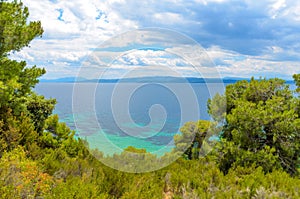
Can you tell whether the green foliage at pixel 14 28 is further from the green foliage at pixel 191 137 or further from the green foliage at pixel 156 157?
the green foliage at pixel 191 137

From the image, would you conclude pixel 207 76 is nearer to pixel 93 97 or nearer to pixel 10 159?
pixel 93 97

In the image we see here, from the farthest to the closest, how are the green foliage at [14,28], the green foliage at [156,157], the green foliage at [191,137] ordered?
the green foliage at [191,137]
the green foliage at [14,28]
the green foliage at [156,157]

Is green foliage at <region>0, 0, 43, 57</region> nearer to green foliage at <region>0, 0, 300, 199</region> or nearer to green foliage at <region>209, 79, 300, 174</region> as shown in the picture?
green foliage at <region>0, 0, 300, 199</region>

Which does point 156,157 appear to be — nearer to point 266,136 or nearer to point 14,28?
point 266,136

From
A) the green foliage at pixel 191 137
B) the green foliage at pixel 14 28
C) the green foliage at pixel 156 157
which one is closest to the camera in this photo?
the green foliage at pixel 156 157

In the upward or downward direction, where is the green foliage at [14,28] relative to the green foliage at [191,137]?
upward

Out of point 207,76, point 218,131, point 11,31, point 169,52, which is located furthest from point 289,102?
point 11,31

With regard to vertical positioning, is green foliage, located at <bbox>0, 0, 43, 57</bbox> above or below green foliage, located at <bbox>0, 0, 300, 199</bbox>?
above

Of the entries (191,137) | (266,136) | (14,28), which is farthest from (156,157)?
(14,28)

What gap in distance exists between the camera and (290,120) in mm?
10844

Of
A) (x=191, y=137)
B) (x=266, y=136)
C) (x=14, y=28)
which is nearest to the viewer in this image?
(x=14, y=28)

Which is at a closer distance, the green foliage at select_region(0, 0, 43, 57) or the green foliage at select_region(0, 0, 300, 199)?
A: the green foliage at select_region(0, 0, 300, 199)

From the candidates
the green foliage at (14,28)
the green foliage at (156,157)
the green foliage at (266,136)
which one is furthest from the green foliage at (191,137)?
the green foliage at (14,28)

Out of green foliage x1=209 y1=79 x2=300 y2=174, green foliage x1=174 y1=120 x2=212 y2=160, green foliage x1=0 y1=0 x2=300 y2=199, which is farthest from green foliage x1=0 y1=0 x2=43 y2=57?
green foliage x1=174 y1=120 x2=212 y2=160
